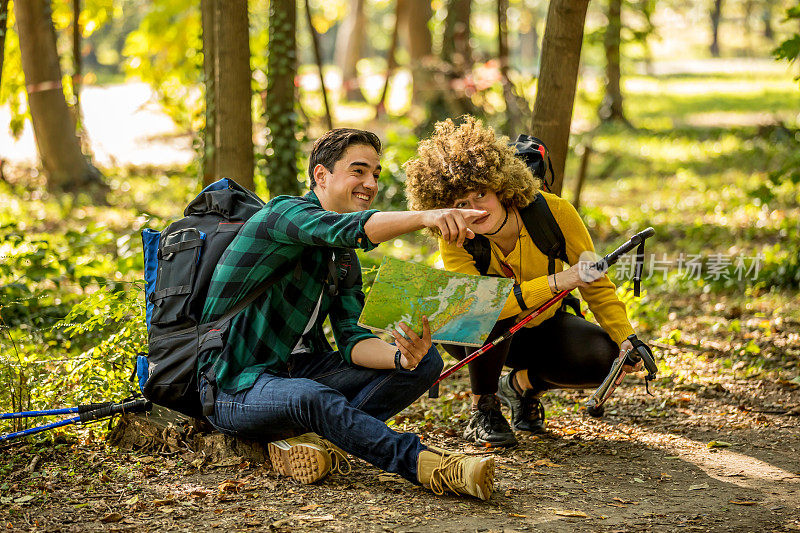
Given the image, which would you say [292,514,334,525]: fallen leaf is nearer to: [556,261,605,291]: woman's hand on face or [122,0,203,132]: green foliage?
[556,261,605,291]: woman's hand on face

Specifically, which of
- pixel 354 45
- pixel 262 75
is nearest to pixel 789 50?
pixel 262 75

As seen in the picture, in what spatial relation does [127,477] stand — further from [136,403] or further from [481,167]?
[481,167]

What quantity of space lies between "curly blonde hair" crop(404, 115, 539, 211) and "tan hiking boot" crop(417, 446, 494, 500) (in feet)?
3.84

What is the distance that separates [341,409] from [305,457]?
1.04ft

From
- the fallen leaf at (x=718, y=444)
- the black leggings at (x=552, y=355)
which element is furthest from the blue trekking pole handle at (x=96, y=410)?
the fallen leaf at (x=718, y=444)

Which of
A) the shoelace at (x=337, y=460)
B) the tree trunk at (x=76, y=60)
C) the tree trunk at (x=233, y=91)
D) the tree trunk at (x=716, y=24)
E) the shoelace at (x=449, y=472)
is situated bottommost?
the shoelace at (x=337, y=460)

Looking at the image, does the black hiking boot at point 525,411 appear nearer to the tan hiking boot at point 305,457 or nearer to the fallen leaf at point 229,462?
the tan hiking boot at point 305,457

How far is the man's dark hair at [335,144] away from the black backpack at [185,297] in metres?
0.37

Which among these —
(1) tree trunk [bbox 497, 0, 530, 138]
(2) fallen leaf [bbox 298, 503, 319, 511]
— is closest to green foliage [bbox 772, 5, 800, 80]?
(2) fallen leaf [bbox 298, 503, 319, 511]

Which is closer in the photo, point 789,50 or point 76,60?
point 789,50

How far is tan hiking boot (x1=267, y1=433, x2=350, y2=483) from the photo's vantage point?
3443 mm

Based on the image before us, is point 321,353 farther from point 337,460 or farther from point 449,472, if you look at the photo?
point 449,472

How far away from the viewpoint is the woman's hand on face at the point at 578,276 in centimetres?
353

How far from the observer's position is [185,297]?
3.52m
